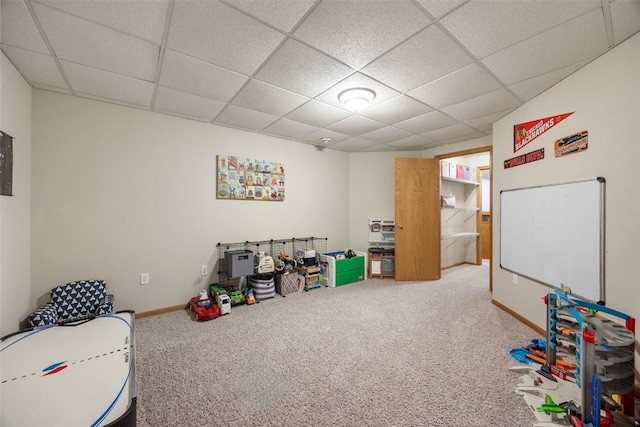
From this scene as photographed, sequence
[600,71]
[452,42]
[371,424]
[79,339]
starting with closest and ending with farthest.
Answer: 1. [371,424]
2. [79,339]
3. [452,42]
4. [600,71]

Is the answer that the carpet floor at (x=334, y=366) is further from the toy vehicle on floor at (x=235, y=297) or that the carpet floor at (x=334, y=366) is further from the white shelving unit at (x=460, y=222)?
the white shelving unit at (x=460, y=222)

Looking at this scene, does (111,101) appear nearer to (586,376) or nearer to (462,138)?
(586,376)

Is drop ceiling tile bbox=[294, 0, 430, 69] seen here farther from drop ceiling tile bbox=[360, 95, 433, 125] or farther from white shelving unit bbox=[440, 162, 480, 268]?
white shelving unit bbox=[440, 162, 480, 268]

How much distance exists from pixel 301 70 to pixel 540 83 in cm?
221

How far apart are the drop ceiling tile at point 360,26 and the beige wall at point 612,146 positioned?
151 cm

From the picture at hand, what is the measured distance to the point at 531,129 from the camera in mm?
2695

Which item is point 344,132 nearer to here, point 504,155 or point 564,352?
point 504,155

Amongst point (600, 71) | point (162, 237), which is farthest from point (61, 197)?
point (600, 71)

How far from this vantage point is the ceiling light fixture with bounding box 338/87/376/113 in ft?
8.09

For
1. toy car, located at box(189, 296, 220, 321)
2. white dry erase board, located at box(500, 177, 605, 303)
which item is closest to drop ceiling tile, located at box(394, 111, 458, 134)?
white dry erase board, located at box(500, 177, 605, 303)

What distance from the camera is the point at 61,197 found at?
2.53 metres

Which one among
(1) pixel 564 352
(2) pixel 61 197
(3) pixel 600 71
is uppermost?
(3) pixel 600 71

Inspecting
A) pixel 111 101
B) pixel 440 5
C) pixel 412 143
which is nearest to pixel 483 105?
pixel 412 143

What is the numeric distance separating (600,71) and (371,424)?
3.00 m
